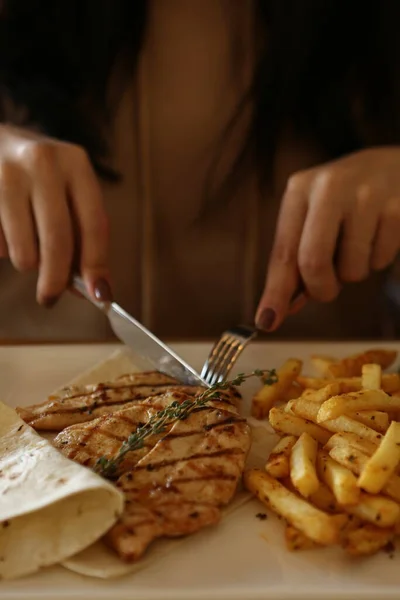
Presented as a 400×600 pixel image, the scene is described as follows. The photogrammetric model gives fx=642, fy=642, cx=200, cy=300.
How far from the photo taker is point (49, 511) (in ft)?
4.05

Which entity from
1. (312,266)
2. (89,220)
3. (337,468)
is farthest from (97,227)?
(337,468)

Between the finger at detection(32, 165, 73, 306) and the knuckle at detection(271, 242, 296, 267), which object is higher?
the finger at detection(32, 165, 73, 306)

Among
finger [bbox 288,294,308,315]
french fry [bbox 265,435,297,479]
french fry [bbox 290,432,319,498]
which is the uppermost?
french fry [bbox 290,432,319,498]

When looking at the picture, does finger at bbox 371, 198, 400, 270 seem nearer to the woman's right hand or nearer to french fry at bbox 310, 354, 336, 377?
french fry at bbox 310, 354, 336, 377

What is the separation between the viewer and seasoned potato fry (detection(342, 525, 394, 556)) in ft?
3.79

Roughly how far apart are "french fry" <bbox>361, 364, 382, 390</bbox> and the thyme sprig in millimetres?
313

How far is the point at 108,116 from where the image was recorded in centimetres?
281

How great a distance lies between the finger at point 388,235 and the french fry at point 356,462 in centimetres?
97

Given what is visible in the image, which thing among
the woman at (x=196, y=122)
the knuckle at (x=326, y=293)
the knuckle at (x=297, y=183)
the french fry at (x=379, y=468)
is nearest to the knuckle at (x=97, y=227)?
the woman at (x=196, y=122)

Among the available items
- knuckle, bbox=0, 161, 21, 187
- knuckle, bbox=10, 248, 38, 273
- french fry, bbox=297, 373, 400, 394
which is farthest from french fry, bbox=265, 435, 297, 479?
knuckle, bbox=0, 161, 21, 187

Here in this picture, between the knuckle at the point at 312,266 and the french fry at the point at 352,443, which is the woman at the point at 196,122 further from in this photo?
the french fry at the point at 352,443

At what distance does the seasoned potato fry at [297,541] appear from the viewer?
1187 mm

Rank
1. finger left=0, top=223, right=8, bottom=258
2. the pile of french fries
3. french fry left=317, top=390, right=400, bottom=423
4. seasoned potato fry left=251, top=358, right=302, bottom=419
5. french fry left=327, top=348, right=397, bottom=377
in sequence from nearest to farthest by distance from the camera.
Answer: the pile of french fries, french fry left=317, top=390, right=400, bottom=423, seasoned potato fry left=251, top=358, right=302, bottom=419, french fry left=327, top=348, right=397, bottom=377, finger left=0, top=223, right=8, bottom=258

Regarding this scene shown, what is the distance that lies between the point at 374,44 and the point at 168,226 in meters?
1.17
